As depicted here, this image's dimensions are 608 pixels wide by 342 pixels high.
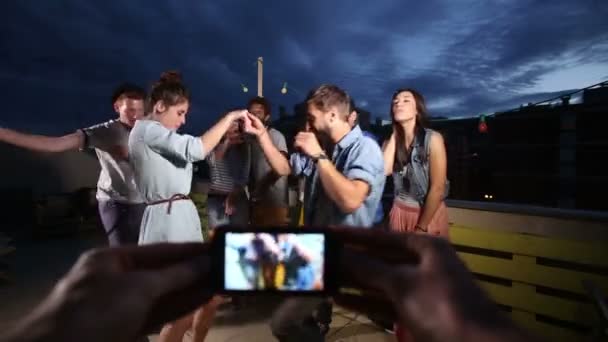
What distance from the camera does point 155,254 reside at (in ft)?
2.33

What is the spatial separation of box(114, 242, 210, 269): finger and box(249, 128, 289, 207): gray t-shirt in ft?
8.96

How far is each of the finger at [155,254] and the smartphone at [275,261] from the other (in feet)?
0.22

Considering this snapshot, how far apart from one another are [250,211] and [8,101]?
101 feet

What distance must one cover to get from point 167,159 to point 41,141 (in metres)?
A: 1.26

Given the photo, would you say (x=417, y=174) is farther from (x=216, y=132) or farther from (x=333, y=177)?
(x=216, y=132)

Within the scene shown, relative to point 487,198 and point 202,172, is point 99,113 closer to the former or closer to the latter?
point 202,172

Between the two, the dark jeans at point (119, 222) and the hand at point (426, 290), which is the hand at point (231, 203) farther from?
the hand at point (426, 290)

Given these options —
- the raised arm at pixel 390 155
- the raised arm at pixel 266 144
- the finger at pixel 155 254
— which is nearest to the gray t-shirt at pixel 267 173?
the raised arm at pixel 266 144

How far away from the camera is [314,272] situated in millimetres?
888

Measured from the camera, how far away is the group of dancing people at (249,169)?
208 centimetres

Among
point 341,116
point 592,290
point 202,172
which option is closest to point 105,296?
point 341,116

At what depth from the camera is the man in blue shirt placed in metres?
1.92

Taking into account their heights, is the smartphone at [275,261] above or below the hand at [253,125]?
below

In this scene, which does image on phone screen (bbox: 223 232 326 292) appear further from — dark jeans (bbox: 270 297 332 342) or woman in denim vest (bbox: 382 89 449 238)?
woman in denim vest (bbox: 382 89 449 238)
